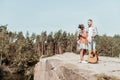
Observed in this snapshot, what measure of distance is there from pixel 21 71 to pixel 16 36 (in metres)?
29.1

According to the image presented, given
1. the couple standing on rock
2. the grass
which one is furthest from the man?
the grass

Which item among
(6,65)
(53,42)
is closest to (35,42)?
(53,42)

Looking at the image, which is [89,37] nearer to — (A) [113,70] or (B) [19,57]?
(A) [113,70]

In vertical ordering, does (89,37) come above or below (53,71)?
above

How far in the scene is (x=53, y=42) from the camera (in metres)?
127

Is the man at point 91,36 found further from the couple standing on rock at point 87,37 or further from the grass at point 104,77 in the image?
the grass at point 104,77

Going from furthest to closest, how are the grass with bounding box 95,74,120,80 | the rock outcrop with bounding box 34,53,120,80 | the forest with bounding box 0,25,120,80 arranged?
1. the forest with bounding box 0,25,120,80
2. the rock outcrop with bounding box 34,53,120,80
3. the grass with bounding box 95,74,120,80

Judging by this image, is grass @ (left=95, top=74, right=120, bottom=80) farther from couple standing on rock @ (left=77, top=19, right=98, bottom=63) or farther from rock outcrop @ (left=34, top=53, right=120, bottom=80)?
couple standing on rock @ (left=77, top=19, right=98, bottom=63)

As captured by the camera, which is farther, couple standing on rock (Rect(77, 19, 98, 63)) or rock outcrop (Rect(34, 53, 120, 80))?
couple standing on rock (Rect(77, 19, 98, 63))

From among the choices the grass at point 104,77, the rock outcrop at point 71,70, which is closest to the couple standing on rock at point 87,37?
the rock outcrop at point 71,70

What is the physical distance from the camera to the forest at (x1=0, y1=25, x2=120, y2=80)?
82.2 metres

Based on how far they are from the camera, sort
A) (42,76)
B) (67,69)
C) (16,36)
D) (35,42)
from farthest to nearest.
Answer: (35,42), (16,36), (42,76), (67,69)

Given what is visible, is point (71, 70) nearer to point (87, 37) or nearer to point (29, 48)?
point (87, 37)

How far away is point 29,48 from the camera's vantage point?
99688 millimetres
